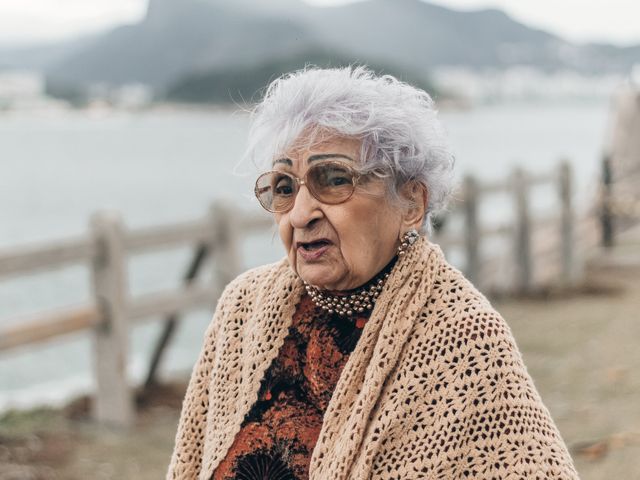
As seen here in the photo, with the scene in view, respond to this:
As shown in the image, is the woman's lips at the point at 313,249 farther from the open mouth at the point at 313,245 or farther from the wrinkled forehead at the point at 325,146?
the wrinkled forehead at the point at 325,146

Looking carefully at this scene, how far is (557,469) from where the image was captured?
5.52 feet

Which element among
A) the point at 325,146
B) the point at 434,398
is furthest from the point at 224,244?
the point at 434,398

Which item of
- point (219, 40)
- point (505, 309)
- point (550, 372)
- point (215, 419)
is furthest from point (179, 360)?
point (219, 40)

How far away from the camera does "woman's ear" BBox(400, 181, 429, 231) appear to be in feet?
6.16

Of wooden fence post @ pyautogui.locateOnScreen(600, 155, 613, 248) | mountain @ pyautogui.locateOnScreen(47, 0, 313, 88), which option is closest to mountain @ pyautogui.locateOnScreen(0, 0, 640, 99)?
mountain @ pyautogui.locateOnScreen(47, 0, 313, 88)

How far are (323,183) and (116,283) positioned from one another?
3.61 meters

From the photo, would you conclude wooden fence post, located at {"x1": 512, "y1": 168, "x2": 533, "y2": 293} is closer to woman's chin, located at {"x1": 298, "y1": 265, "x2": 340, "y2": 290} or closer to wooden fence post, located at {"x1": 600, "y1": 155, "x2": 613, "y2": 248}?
wooden fence post, located at {"x1": 600, "y1": 155, "x2": 613, "y2": 248}

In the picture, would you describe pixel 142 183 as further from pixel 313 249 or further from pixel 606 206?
pixel 313 249

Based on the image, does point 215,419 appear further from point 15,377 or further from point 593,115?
point 593,115

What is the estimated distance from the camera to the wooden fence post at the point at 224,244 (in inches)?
231

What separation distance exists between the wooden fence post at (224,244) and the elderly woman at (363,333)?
384 centimetres

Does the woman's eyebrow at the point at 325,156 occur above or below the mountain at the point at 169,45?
below

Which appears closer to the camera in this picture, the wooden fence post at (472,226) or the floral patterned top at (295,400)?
the floral patterned top at (295,400)

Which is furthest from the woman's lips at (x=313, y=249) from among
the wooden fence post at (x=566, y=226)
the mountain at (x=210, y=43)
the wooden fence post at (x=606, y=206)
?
the mountain at (x=210, y=43)
